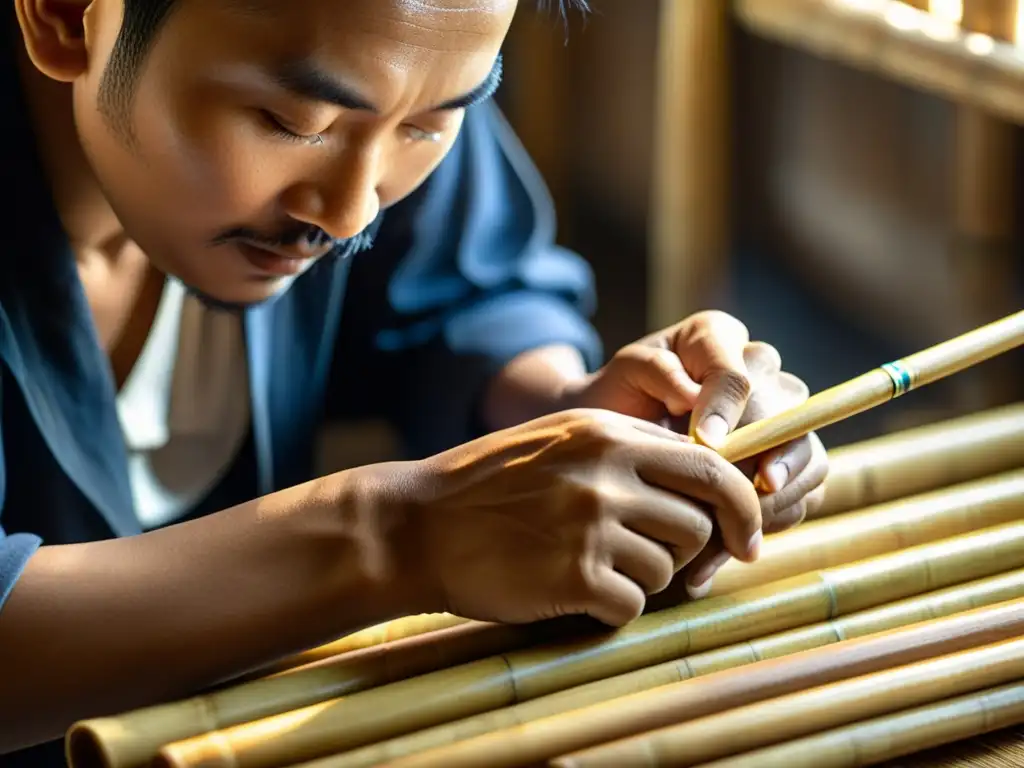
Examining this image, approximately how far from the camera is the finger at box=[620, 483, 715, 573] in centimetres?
78

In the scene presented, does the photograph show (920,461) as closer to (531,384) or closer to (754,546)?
(754,546)

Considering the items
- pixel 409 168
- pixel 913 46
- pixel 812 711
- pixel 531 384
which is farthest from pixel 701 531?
pixel 913 46

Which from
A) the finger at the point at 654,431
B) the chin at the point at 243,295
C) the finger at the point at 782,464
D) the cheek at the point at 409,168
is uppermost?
the cheek at the point at 409,168

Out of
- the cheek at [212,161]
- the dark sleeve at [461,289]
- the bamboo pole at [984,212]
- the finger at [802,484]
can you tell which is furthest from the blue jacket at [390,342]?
the bamboo pole at [984,212]

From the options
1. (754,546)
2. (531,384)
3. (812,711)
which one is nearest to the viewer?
(812,711)

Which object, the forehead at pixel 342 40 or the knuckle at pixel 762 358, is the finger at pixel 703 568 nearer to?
the knuckle at pixel 762 358

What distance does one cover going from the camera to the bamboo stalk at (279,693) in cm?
70

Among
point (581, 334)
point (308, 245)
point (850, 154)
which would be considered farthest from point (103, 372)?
point (850, 154)

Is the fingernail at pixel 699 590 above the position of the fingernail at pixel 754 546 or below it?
below

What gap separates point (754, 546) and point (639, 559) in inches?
3.0

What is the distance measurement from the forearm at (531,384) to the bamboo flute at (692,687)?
426mm

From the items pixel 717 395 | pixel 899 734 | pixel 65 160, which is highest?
pixel 65 160

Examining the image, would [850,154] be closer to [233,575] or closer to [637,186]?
[637,186]

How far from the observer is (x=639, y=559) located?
2.55 ft
